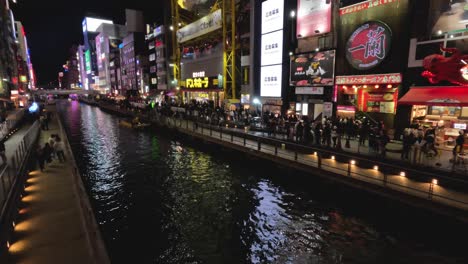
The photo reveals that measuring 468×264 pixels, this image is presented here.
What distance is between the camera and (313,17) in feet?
93.5

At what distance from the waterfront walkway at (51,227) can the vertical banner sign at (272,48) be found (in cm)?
2658

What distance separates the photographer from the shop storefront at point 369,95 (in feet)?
73.8

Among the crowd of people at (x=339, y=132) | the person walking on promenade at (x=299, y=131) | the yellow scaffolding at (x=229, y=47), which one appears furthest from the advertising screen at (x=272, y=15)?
the person walking on promenade at (x=299, y=131)

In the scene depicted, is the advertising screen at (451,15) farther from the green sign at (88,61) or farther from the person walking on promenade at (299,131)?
the green sign at (88,61)

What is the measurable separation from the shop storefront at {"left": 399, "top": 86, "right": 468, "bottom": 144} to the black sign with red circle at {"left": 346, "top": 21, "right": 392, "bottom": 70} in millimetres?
4384

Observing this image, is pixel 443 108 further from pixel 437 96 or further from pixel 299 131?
pixel 299 131

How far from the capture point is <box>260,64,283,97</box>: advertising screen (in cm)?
3425

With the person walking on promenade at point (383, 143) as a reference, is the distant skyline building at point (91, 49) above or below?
above

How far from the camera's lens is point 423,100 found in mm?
18188

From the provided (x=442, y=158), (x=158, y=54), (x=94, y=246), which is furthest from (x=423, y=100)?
(x=158, y=54)

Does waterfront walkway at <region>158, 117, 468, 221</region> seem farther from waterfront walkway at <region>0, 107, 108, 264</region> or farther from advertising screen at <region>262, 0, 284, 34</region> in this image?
advertising screen at <region>262, 0, 284, 34</region>

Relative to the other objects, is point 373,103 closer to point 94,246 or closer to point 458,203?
point 458,203

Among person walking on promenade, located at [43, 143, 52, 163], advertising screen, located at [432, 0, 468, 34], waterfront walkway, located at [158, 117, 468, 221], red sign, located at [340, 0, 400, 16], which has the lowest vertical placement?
waterfront walkway, located at [158, 117, 468, 221]

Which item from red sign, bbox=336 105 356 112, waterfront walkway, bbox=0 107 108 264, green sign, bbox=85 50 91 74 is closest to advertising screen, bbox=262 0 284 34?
red sign, bbox=336 105 356 112
